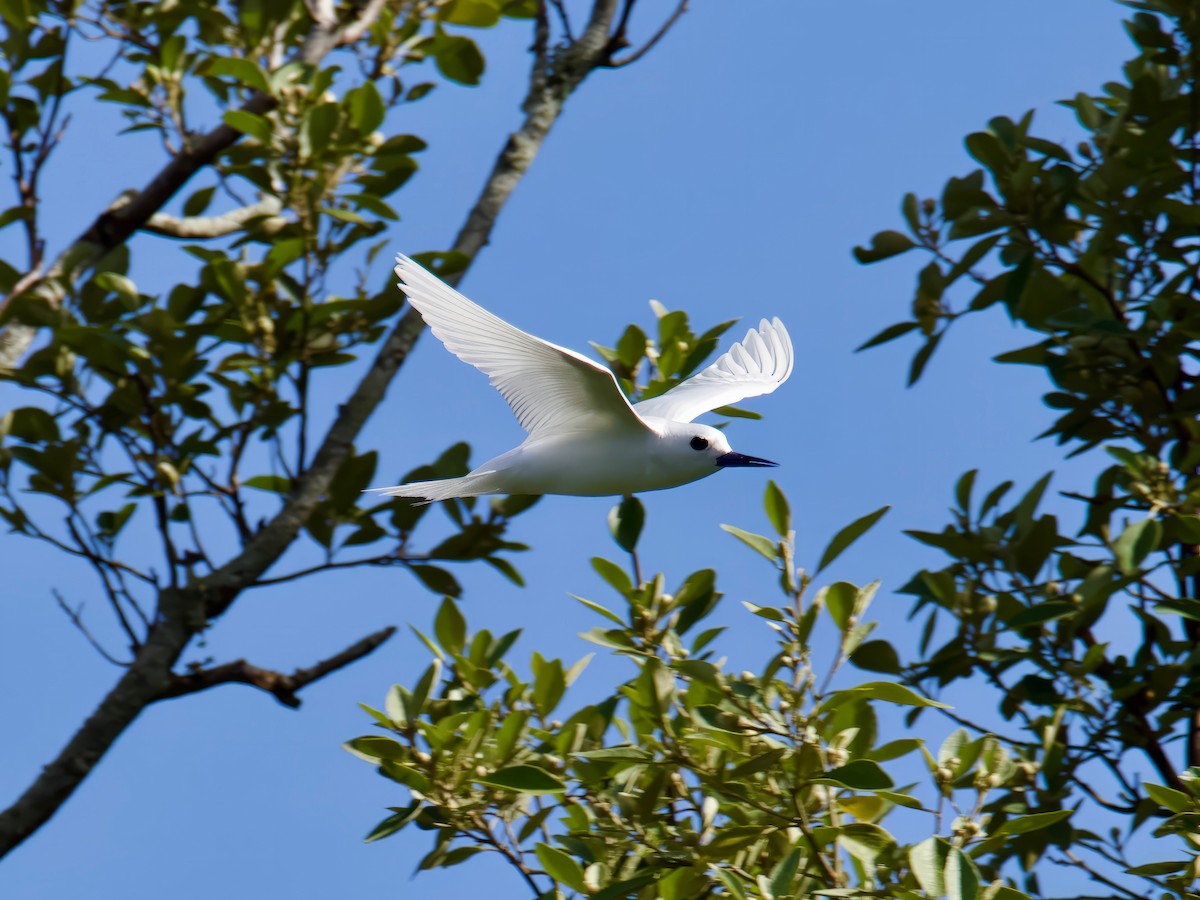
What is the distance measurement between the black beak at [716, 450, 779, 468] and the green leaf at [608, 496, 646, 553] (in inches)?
13.4

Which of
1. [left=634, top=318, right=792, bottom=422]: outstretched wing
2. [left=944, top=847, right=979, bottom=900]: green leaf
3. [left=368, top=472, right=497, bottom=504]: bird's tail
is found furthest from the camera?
[left=634, top=318, right=792, bottom=422]: outstretched wing

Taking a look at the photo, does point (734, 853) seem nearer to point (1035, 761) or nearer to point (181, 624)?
point (1035, 761)

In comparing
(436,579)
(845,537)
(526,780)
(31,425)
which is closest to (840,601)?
(845,537)

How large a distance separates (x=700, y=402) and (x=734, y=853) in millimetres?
1403

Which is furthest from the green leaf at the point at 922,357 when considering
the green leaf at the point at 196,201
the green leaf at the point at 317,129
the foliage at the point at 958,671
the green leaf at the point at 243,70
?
the green leaf at the point at 196,201

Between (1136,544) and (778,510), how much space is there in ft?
2.78

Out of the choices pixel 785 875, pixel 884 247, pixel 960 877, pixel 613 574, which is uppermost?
pixel 884 247

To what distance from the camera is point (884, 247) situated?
3.75 meters

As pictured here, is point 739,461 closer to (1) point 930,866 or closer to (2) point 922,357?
(2) point 922,357

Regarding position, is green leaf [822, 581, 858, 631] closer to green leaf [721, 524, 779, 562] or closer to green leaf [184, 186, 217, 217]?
green leaf [721, 524, 779, 562]

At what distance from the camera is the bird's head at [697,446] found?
10.2 ft

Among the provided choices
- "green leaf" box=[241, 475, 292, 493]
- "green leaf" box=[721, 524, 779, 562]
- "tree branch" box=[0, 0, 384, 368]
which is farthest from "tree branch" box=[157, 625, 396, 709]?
"green leaf" box=[721, 524, 779, 562]

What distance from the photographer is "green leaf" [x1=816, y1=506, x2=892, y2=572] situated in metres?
2.38

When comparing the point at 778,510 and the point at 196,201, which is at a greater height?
the point at 196,201
